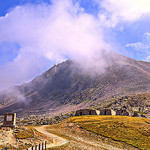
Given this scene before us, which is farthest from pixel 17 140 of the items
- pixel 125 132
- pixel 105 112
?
pixel 105 112

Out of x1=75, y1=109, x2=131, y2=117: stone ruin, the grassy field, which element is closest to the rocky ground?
the grassy field

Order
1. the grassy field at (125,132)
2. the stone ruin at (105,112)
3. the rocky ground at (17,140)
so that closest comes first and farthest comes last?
the rocky ground at (17,140) → the grassy field at (125,132) → the stone ruin at (105,112)

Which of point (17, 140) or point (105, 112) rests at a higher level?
point (105, 112)

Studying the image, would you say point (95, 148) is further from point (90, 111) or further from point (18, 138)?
point (90, 111)

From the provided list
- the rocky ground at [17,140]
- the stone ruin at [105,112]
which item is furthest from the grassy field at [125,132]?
the stone ruin at [105,112]

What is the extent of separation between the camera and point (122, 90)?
634ft

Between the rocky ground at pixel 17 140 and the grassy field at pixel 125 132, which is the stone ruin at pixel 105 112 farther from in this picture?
the rocky ground at pixel 17 140

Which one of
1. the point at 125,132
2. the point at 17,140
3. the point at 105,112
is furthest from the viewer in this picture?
the point at 105,112

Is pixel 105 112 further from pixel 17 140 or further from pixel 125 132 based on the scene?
pixel 17 140

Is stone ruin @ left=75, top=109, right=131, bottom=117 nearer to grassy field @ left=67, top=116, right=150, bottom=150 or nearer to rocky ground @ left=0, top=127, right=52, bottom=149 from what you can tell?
grassy field @ left=67, top=116, right=150, bottom=150

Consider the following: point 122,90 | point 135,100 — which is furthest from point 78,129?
point 122,90

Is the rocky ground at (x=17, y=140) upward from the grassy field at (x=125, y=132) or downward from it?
upward

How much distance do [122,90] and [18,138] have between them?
178 meters

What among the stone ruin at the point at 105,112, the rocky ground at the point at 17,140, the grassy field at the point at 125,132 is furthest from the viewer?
the stone ruin at the point at 105,112
